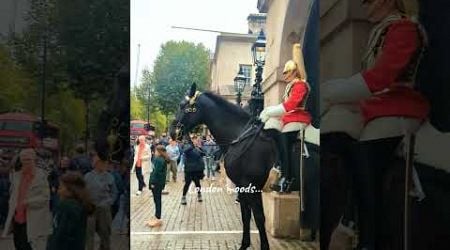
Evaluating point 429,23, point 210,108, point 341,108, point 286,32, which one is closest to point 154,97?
point 210,108

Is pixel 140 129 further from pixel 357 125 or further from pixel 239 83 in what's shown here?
pixel 357 125

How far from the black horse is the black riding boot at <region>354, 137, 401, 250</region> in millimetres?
383

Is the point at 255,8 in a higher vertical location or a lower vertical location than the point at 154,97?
higher

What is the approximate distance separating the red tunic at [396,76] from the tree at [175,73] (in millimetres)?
680

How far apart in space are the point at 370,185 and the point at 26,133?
4.67 ft

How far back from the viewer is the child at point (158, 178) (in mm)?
2178

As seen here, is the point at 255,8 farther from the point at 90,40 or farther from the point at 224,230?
the point at 224,230

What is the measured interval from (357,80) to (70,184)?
4.05 feet

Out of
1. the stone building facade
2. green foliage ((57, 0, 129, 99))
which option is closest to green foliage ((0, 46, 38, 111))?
green foliage ((57, 0, 129, 99))

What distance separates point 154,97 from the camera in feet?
7.20

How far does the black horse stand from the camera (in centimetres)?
226

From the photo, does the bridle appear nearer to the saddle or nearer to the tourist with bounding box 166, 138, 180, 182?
the tourist with bounding box 166, 138, 180, 182

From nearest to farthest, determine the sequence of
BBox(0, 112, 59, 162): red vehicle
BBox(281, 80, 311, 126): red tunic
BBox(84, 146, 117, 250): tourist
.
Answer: BBox(0, 112, 59, 162): red vehicle, BBox(84, 146, 117, 250): tourist, BBox(281, 80, 311, 126): red tunic

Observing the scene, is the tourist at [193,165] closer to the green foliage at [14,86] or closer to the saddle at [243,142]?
the saddle at [243,142]
